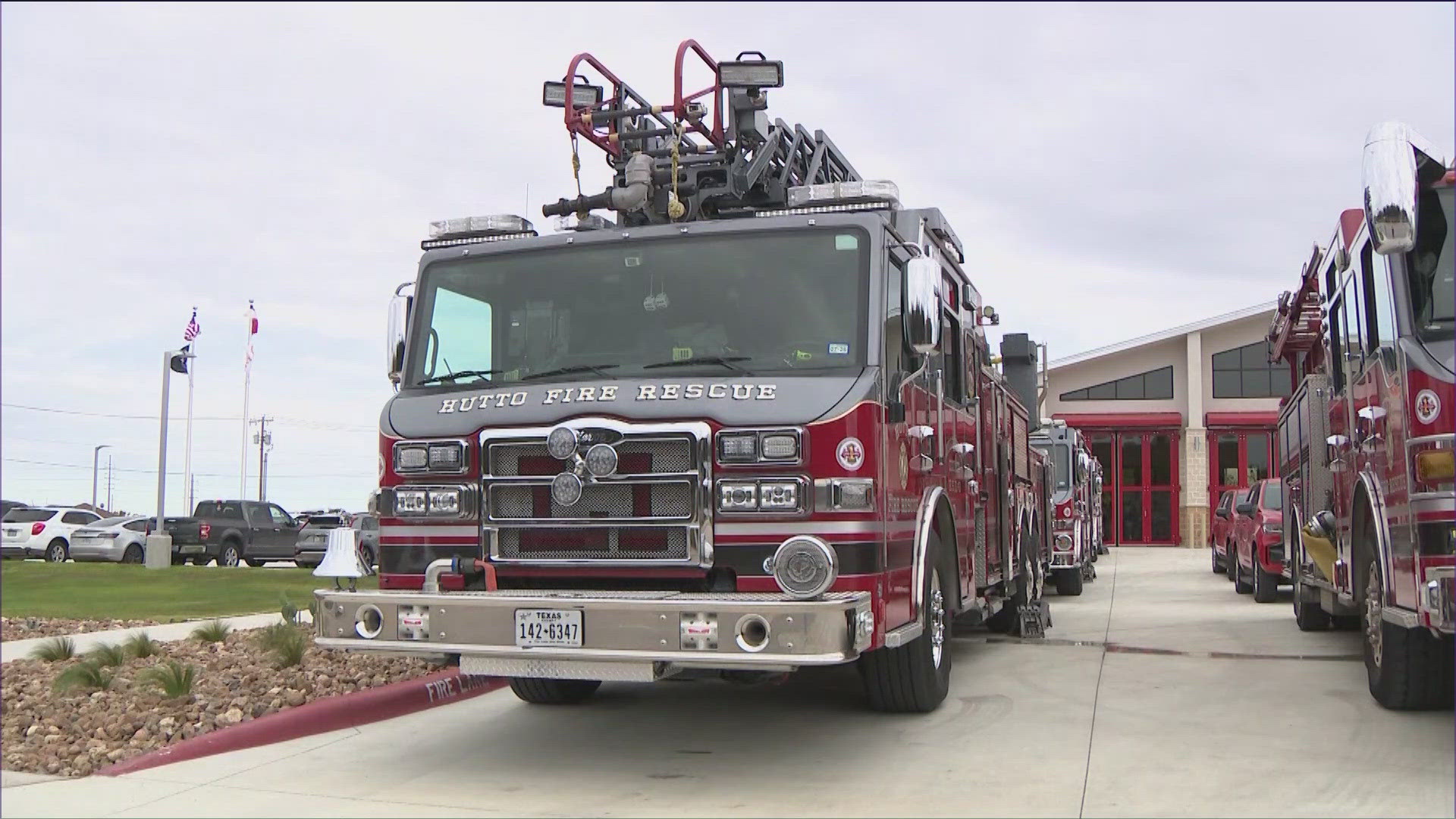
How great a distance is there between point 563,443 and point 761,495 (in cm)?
98

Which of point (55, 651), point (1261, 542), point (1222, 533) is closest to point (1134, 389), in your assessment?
point (1222, 533)

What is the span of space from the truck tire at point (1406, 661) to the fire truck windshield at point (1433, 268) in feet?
4.76

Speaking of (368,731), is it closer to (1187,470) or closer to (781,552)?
(781,552)

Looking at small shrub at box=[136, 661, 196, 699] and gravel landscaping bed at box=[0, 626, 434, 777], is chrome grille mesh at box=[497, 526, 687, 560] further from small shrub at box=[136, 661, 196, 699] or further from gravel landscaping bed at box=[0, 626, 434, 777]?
small shrub at box=[136, 661, 196, 699]

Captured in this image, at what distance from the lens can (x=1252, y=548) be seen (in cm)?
1631

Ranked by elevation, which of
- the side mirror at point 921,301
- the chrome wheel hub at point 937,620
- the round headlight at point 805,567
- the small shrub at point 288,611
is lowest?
the small shrub at point 288,611

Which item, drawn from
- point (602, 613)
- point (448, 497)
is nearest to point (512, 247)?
point (448, 497)

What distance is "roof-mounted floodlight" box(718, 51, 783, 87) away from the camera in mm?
7836

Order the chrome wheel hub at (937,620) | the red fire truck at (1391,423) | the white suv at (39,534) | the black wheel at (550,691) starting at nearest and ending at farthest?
the red fire truck at (1391,423) → the chrome wheel hub at (937,620) → the black wheel at (550,691) → the white suv at (39,534)

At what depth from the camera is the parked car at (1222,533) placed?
20344 millimetres

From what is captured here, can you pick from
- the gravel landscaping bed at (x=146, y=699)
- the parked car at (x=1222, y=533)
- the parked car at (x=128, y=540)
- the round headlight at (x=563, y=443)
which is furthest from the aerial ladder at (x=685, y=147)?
the parked car at (x=128, y=540)

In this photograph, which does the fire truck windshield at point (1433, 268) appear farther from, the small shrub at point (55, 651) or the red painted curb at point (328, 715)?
the small shrub at point (55, 651)

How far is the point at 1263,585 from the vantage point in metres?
16.0

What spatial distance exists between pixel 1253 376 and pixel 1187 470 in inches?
139
